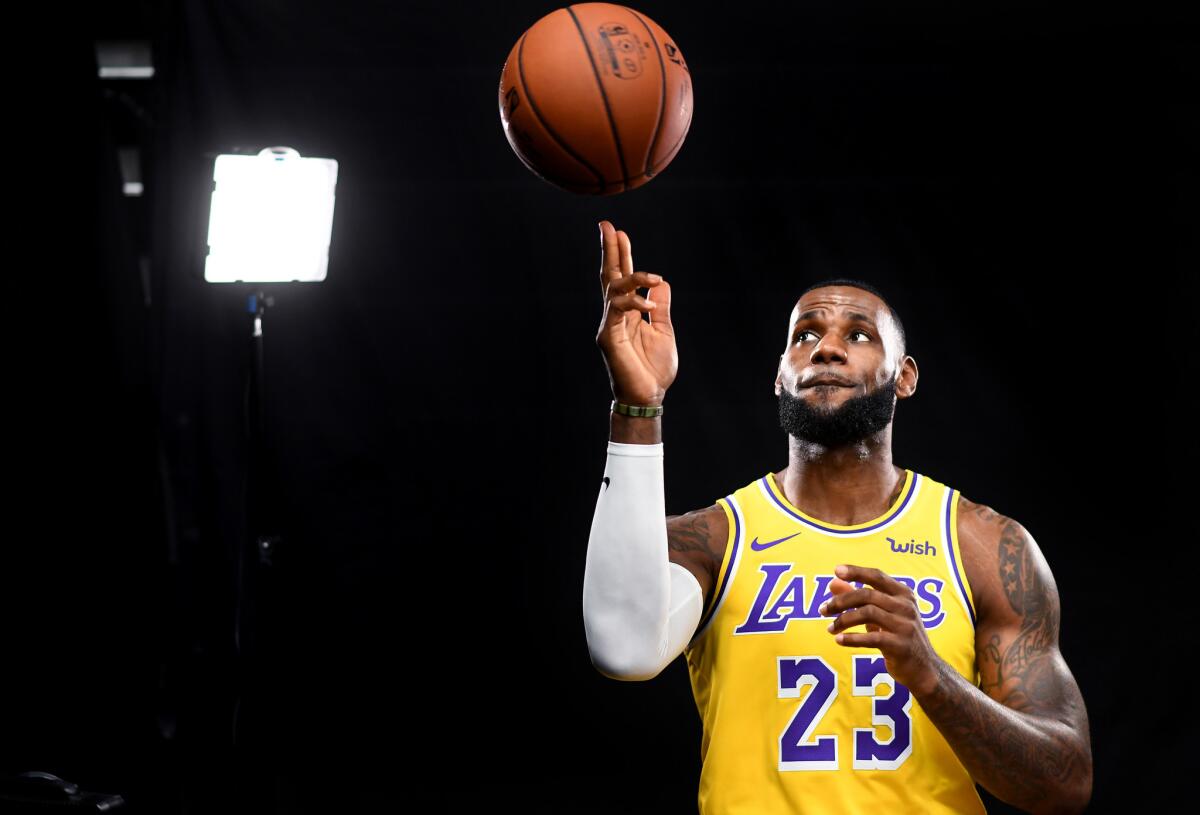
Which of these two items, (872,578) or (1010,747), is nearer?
(872,578)

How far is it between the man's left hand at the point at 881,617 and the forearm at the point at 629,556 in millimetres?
315

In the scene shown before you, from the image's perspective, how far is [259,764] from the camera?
3047 mm

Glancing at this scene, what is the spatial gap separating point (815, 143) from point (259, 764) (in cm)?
213

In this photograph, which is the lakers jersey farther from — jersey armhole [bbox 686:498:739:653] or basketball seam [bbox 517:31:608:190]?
basketball seam [bbox 517:31:608:190]

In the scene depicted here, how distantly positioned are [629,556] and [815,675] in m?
0.41

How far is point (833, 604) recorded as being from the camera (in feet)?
5.57

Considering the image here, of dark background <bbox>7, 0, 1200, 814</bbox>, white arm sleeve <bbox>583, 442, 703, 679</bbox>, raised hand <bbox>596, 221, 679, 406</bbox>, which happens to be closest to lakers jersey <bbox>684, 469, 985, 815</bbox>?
white arm sleeve <bbox>583, 442, 703, 679</bbox>

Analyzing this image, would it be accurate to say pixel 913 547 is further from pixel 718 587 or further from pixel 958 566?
pixel 718 587

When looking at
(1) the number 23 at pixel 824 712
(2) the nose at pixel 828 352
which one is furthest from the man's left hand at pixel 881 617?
A: (2) the nose at pixel 828 352

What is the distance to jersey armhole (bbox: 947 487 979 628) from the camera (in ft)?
7.16

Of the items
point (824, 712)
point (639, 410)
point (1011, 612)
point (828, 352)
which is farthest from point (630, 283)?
point (1011, 612)

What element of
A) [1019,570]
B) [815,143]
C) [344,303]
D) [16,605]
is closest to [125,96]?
[344,303]

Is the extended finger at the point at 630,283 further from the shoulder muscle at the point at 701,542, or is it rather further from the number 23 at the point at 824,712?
the number 23 at the point at 824,712

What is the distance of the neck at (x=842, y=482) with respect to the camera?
2311 mm
